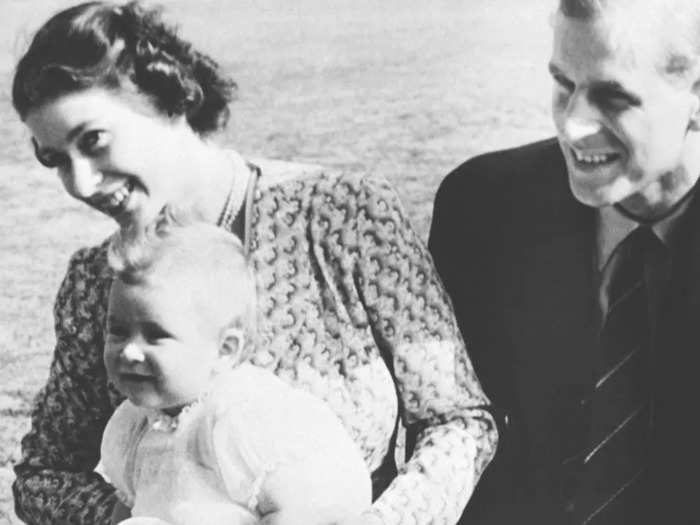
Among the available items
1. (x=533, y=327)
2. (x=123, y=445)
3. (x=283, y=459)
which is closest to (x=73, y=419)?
(x=123, y=445)

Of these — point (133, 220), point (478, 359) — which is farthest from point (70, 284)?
point (478, 359)

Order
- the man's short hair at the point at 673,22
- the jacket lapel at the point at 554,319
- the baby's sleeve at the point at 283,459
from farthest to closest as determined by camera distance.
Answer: the jacket lapel at the point at 554,319, the man's short hair at the point at 673,22, the baby's sleeve at the point at 283,459

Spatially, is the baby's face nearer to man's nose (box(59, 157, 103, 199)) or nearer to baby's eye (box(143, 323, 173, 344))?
baby's eye (box(143, 323, 173, 344))

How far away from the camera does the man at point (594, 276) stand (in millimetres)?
1641

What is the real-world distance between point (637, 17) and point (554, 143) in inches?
13.8

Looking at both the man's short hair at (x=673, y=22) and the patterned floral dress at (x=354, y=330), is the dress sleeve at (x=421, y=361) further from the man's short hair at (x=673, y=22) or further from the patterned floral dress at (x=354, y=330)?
the man's short hair at (x=673, y=22)

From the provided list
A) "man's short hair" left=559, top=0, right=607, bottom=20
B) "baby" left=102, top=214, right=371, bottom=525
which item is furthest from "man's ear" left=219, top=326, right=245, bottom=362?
"man's short hair" left=559, top=0, right=607, bottom=20

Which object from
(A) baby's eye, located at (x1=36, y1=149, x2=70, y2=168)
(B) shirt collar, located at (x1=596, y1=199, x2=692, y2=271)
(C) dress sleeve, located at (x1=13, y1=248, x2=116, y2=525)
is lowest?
(C) dress sleeve, located at (x1=13, y1=248, x2=116, y2=525)

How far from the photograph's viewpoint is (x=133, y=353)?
59.0 inches

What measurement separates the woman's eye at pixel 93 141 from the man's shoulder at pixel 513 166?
1.89 ft

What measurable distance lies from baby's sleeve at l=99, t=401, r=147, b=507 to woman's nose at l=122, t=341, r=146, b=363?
0.14 metres

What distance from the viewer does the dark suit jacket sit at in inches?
70.2

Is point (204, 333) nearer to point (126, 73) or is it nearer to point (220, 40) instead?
point (126, 73)

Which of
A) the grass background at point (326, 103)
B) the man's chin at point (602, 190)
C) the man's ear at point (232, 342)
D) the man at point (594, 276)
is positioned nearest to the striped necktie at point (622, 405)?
the man at point (594, 276)
